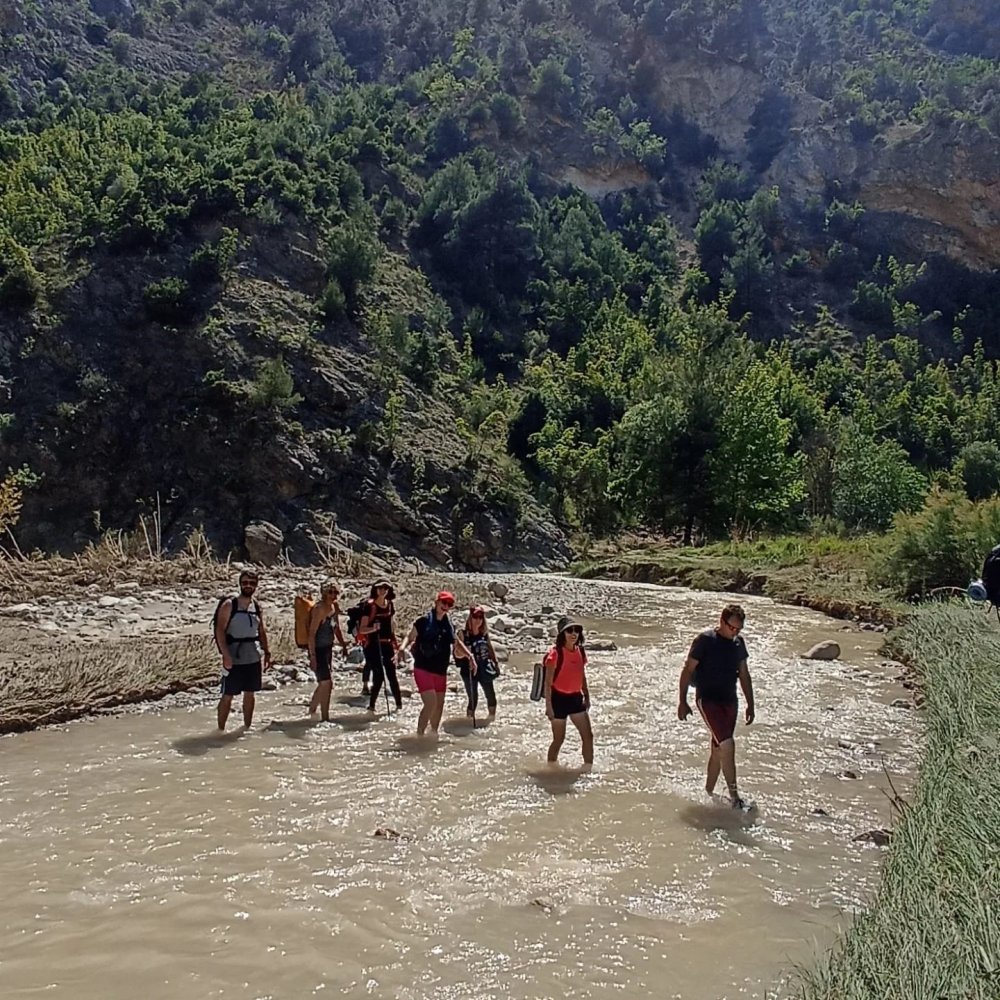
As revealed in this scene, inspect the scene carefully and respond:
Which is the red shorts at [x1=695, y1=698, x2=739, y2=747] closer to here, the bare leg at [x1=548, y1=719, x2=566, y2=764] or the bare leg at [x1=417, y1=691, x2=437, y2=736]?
the bare leg at [x1=548, y1=719, x2=566, y2=764]

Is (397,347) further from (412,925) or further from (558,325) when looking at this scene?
(412,925)

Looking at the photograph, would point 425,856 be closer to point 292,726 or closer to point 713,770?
point 713,770

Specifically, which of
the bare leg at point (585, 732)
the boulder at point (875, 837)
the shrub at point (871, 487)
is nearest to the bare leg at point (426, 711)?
the bare leg at point (585, 732)

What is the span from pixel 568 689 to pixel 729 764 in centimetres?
172

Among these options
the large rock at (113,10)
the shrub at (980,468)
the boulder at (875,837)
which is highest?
the large rock at (113,10)

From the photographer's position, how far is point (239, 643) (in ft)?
33.7

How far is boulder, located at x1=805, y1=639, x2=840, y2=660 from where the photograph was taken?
1570 centimetres

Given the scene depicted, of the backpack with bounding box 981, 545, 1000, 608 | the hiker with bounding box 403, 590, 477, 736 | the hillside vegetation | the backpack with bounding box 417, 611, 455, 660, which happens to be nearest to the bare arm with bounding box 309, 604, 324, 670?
the hiker with bounding box 403, 590, 477, 736

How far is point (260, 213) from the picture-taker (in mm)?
53500

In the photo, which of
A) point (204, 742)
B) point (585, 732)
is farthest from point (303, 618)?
point (585, 732)

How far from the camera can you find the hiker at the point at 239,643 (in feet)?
33.5

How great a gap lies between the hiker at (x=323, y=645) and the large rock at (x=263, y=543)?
2476cm

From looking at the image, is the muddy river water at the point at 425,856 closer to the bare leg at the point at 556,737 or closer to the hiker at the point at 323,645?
the bare leg at the point at 556,737

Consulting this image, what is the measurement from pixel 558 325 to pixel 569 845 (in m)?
66.1
